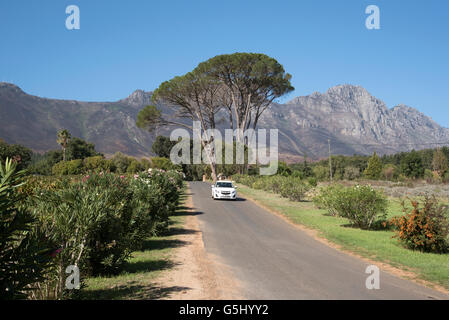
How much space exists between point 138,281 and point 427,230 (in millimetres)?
8266

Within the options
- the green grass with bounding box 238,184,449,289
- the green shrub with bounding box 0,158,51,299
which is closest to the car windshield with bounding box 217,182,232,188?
the green grass with bounding box 238,184,449,289

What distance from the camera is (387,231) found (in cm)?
1377

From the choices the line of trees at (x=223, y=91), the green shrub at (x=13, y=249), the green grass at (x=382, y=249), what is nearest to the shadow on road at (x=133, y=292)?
the green shrub at (x=13, y=249)

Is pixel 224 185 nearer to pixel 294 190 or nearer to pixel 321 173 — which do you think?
pixel 294 190

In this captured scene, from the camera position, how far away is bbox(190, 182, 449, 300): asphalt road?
18.9 ft

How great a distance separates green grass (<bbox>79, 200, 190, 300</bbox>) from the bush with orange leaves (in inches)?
270

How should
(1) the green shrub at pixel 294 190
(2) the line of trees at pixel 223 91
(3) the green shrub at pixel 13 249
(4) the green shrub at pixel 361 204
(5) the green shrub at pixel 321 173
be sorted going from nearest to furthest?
(3) the green shrub at pixel 13 249, (4) the green shrub at pixel 361 204, (1) the green shrub at pixel 294 190, (2) the line of trees at pixel 223 91, (5) the green shrub at pixel 321 173

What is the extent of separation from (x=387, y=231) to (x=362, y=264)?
6.15m

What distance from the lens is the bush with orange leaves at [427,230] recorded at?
400 inches

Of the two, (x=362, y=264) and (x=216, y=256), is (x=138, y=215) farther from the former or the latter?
(x=362, y=264)

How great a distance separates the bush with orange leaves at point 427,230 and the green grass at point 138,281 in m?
6.86

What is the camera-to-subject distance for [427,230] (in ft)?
33.5

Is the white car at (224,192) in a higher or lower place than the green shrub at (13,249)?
lower

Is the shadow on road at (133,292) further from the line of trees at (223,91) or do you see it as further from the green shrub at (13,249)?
the line of trees at (223,91)
